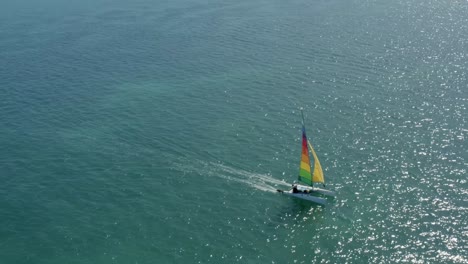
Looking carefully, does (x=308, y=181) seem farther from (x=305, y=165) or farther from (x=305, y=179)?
(x=305, y=165)

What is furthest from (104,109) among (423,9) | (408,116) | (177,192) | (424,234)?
(423,9)

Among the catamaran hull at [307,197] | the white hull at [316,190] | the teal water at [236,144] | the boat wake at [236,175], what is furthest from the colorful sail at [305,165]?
the teal water at [236,144]

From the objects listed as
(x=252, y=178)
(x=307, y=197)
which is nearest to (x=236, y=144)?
(x=252, y=178)

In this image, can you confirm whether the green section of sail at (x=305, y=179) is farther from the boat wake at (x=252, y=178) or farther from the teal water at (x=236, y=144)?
the teal water at (x=236, y=144)

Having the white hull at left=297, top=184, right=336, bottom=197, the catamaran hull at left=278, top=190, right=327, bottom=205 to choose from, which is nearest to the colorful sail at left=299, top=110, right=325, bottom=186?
the white hull at left=297, top=184, right=336, bottom=197

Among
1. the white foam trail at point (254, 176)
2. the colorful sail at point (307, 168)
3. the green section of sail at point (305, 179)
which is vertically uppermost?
the colorful sail at point (307, 168)

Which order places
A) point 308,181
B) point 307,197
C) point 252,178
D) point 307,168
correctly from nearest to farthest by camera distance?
point 307,197, point 307,168, point 308,181, point 252,178

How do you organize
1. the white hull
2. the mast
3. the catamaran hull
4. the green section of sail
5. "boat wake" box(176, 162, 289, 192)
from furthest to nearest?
1. "boat wake" box(176, 162, 289, 192)
2. the green section of sail
3. the mast
4. the white hull
5. the catamaran hull

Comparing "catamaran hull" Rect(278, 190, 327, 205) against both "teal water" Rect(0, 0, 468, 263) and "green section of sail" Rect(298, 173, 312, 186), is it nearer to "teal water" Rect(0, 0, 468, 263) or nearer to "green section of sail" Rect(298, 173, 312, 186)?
"teal water" Rect(0, 0, 468, 263)

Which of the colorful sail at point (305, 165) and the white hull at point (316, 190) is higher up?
the colorful sail at point (305, 165)
